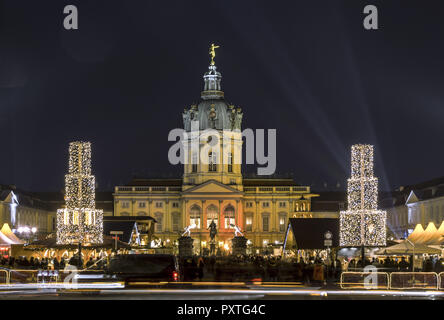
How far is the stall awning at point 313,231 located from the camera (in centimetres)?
6525

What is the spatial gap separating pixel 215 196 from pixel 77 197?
9752 centimetres

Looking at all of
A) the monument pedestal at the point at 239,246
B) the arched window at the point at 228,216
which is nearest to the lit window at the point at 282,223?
the arched window at the point at 228,216

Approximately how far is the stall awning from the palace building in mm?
81479

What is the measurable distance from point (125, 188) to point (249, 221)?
20661mm

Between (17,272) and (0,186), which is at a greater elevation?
(0,186)

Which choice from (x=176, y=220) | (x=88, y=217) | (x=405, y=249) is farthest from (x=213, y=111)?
(x=405, y=249)

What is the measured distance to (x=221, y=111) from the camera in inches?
6053

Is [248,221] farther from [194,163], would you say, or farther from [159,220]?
[159,220]

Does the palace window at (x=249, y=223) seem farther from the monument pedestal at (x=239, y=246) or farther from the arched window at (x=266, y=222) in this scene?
the monument pedestal at (x=239, y=246)

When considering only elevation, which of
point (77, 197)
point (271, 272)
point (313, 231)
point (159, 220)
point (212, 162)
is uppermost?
point (212, 162)

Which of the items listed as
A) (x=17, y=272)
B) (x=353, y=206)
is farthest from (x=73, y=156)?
(x=17, y=272)

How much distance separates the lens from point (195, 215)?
151375mm

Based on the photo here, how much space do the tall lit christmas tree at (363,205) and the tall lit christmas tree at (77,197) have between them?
47.9 feet
